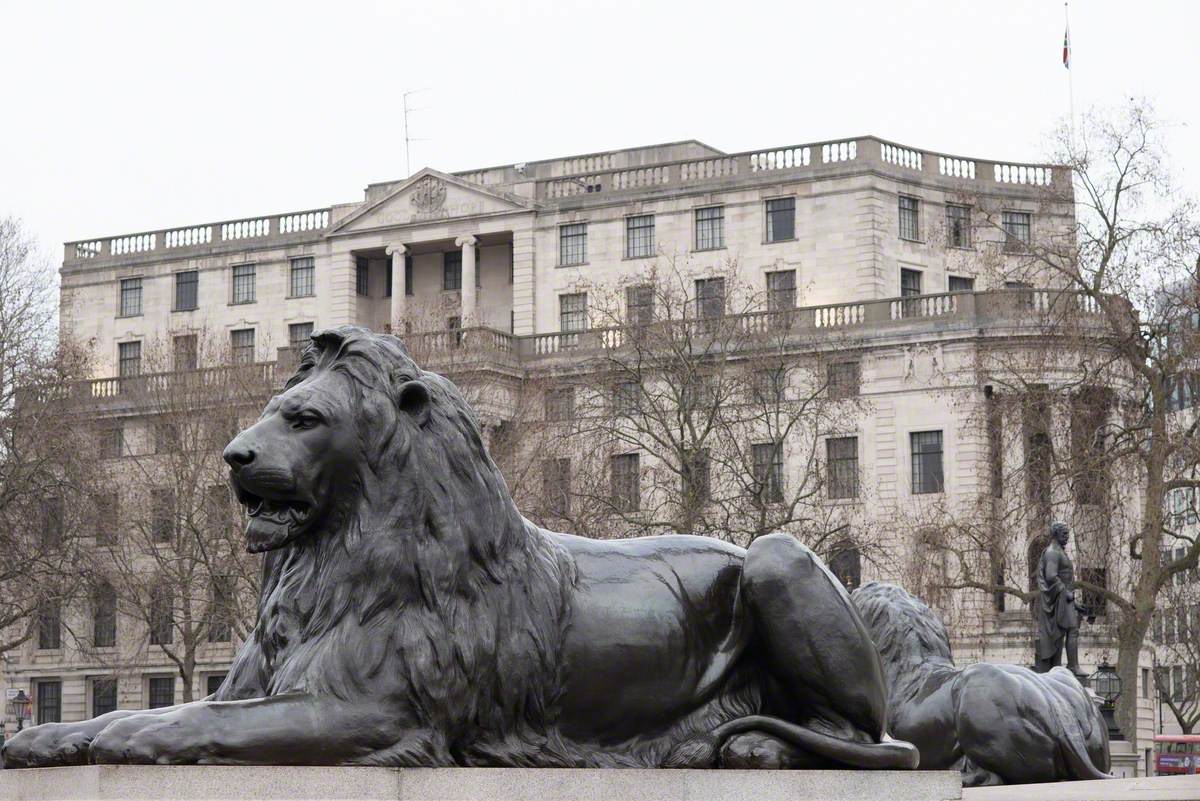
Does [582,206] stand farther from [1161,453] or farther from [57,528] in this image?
[1161,453]

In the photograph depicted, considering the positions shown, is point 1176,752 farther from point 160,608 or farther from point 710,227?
point 160,608

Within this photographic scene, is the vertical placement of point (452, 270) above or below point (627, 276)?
above

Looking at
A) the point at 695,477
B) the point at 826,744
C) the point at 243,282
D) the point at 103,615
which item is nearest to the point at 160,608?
the point at 103,615

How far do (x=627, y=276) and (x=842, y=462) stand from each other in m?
10.8

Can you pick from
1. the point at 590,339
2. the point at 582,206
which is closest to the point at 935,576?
the point at 590,339

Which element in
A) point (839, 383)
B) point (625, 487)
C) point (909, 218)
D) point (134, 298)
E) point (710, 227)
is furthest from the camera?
point (134, 298)

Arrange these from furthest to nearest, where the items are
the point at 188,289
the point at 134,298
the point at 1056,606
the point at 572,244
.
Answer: the point at 134,298
the point at 188,289
the point at 572,244
the point at 1056,606

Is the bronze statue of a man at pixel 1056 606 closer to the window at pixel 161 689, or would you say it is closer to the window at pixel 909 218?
the window at pixel 909 218

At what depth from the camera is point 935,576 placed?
43.3 meters

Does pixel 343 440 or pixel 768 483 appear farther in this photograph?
pixel 768 483

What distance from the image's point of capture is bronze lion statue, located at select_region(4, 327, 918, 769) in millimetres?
6344

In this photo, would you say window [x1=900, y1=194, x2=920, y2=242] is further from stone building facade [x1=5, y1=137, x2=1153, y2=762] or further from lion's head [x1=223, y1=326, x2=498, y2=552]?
lion's head [x1=223, y1=326, x2=498, y2=552]

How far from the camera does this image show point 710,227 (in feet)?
231

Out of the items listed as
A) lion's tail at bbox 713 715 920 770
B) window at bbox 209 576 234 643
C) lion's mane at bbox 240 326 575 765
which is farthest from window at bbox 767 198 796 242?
lion's mane at bbox 240 326 575 765
